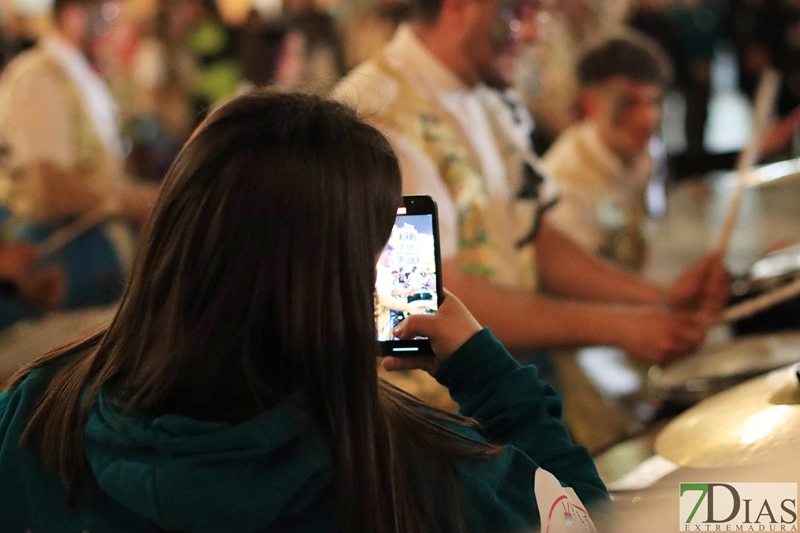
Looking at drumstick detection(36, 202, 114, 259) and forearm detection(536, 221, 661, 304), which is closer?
forearm detection(536, 221, 661, 304)

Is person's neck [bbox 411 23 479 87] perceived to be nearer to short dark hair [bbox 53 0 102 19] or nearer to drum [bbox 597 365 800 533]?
drum [bbox 597 365 800 533]

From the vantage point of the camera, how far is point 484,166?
154cm

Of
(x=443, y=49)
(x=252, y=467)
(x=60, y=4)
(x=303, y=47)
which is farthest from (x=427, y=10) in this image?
(x=303, y=47)

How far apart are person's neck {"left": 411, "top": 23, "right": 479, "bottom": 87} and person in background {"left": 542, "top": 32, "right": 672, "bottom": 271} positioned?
0.77 meters

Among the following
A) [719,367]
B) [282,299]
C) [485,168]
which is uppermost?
[485,168]

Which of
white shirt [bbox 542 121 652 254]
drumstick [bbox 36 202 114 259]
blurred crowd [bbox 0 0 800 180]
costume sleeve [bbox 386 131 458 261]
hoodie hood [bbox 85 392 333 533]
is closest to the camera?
hoodie hood [bbox 85 392 333 533]

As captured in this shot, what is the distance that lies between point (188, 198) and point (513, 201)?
101 centimetres

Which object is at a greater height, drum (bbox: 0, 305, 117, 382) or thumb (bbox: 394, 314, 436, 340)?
thumb (bbox: 394, 314, 436, 340)

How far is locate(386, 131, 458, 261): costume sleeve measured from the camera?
4.37 feet

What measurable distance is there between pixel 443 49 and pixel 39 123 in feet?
4.98

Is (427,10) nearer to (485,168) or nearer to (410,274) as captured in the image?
(485,168)

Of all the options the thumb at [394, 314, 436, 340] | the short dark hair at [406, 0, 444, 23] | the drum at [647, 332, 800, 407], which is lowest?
the drum at [647, 332, 800, 407]

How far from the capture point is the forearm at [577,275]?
71.0 inches

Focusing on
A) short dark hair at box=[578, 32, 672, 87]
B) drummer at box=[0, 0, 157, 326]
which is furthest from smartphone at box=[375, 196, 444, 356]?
drummer at box=[0, 0, 157, 326]
